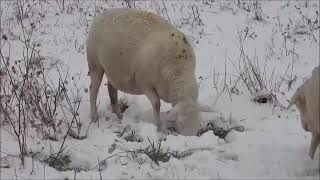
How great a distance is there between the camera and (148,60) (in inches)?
218

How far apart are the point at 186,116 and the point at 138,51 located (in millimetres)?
904

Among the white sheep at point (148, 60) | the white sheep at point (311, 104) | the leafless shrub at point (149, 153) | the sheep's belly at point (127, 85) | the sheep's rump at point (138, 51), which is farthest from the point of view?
the sheep's belly at point (127, 85)

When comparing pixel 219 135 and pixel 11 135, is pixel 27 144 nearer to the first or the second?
pixel 11 135

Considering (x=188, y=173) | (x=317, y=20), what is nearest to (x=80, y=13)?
(x=317, y=20)

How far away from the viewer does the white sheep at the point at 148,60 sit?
531 cm

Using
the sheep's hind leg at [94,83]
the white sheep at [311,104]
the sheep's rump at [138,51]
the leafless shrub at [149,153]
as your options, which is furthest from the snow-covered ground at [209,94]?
the sheep's rump at [138,51]

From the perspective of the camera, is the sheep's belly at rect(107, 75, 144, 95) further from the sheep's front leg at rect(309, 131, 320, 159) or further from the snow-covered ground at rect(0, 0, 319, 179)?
the sheep's front leg at rect(309, 131, 320, 159)

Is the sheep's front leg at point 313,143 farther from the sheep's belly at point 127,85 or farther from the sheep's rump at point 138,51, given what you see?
the sheep's belly at point 127,85

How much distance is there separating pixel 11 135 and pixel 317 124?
2.69m

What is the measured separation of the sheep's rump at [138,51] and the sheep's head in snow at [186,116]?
0.31 meters

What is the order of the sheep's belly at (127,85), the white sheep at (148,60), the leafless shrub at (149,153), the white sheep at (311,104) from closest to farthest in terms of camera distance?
1. the white sheep at (311,104)
2. the leafless shrub at (149,153)
3. the white sheep at (148,60)
4. the sheep's belly at (127,85)

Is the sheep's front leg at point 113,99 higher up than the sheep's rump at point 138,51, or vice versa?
the sheep's rump at point 138,51

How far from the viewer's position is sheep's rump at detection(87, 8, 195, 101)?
5473 millimetres

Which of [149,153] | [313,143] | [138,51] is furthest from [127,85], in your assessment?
[313,143]
